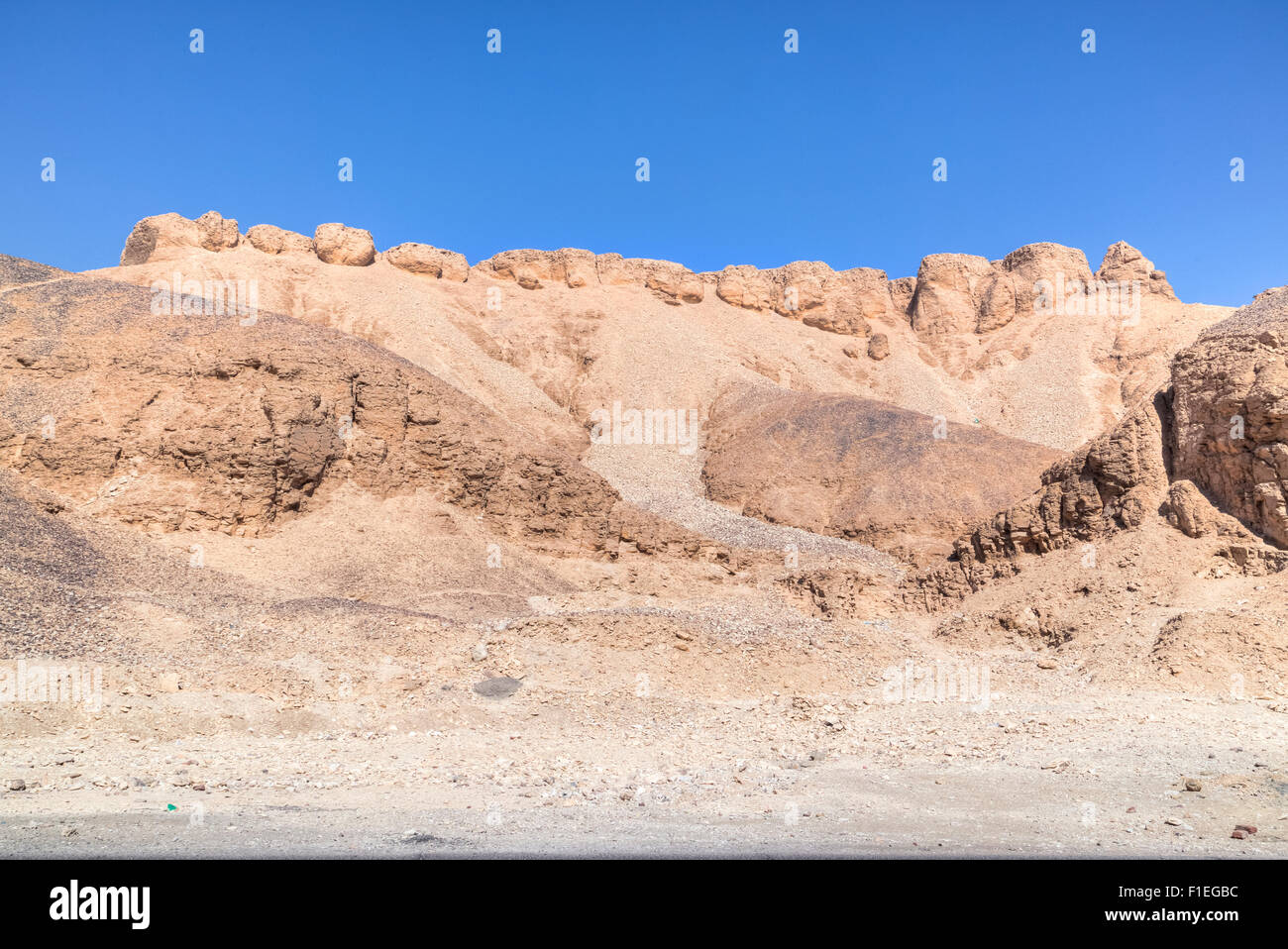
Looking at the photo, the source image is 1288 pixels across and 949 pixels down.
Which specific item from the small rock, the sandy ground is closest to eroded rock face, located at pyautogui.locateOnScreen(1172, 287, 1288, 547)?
the sandy ground

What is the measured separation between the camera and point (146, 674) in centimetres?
1152

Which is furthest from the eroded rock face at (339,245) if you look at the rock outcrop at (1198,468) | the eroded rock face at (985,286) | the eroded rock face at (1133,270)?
the eroded rock face at (1133,270)

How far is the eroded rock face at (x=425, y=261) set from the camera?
53219mm

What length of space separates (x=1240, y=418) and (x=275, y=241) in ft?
164

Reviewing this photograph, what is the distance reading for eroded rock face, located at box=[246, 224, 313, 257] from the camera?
50.7 m

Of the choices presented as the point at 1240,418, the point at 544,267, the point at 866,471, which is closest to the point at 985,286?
the point at 544,267

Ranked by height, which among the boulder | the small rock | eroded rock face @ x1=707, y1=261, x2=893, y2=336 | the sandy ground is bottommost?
the sandy ground

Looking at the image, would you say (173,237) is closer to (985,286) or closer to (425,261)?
(425,261)

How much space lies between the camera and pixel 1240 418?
Answer: 47.7 ft

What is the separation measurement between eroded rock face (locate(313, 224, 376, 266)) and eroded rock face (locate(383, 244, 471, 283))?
7.50 ft

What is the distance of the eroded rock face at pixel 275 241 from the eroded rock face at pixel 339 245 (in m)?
0.98

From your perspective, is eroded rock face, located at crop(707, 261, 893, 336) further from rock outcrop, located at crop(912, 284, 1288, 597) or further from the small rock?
the small rock
